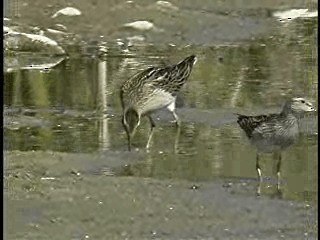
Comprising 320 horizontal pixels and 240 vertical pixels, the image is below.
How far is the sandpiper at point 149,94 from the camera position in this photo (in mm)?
12383

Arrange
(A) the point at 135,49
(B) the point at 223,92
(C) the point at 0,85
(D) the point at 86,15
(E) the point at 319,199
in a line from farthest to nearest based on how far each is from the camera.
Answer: (D) the point at 86,15
(A) the point at 135,49
(B) the point at 223,92
(C) the point at 0,85
(E) the point at 319,199

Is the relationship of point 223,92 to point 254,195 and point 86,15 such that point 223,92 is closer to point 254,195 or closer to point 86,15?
point 254,195

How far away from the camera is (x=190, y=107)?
13.6 metres

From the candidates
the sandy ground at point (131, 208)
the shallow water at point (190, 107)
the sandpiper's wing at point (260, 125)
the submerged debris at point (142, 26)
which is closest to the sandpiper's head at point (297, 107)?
the sandpiper's wing at point (260, 125)

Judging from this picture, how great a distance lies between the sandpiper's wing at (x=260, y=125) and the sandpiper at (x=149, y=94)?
1293 millimetres

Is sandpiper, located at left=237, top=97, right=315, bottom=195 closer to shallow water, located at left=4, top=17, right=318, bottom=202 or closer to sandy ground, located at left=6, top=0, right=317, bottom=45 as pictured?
shallow water, located at left=4, top=17, right=318, bottom=202

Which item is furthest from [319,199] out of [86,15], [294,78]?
[86,15]

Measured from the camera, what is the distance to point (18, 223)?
8.95 metres

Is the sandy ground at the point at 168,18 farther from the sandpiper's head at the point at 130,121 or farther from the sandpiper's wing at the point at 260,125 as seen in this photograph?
the sandpiper's wing at the point at 260,125

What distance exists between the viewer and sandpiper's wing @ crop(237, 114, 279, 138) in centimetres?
1087

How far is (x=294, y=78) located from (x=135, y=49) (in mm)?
3549

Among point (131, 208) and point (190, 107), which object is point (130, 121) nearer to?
point (190, 107)

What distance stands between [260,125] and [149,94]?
78.0 inches

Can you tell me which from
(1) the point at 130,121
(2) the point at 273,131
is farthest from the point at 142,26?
(2) the point at 273,131
